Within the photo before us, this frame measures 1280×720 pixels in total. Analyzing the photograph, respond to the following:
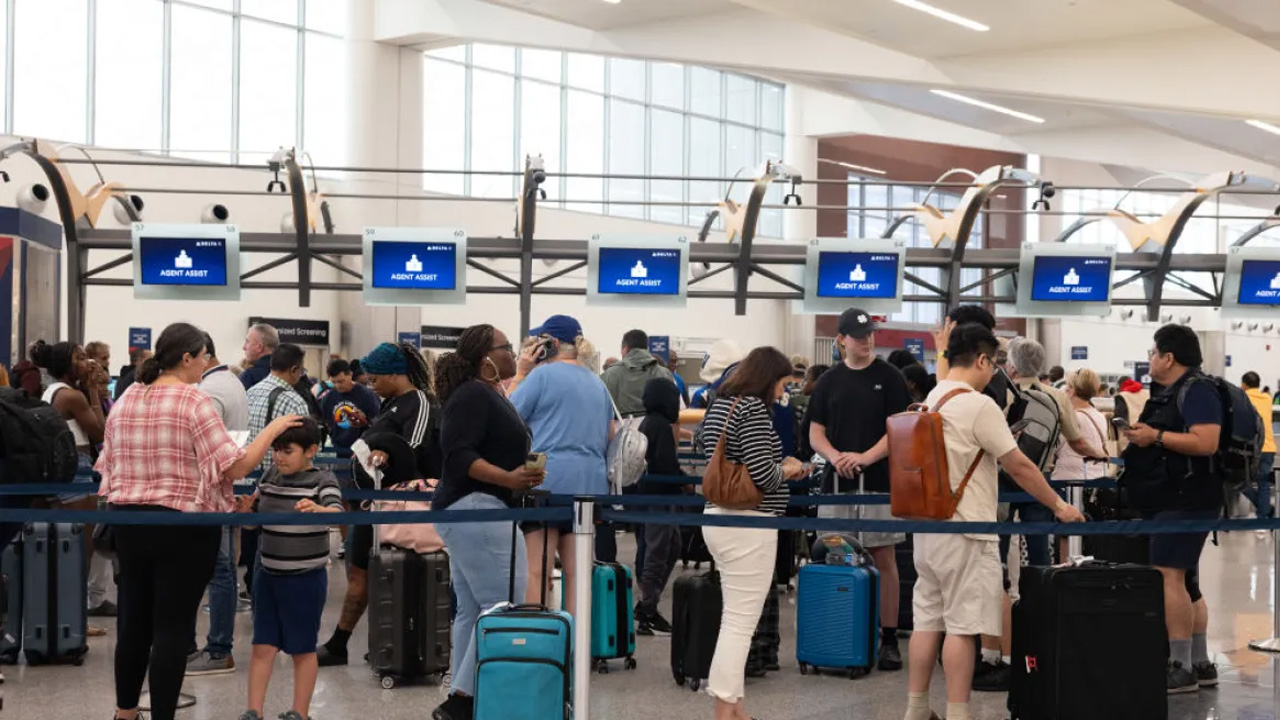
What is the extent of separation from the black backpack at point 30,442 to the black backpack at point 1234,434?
17.3 feet

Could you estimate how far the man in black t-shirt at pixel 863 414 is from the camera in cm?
759

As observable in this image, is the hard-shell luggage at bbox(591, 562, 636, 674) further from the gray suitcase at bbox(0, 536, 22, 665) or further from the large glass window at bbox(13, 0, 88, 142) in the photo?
the large glass window at bbox(13, 0, 88, 142)

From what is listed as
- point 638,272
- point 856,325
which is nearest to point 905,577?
point 856,325

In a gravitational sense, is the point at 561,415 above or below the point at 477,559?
above

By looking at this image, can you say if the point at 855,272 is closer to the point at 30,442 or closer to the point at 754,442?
the point at 30,442

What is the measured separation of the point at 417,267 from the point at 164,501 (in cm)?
1209

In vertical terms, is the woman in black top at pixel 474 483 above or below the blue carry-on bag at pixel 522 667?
above

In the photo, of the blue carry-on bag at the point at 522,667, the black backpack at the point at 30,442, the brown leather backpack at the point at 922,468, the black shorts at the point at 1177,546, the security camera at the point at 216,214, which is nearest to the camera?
the blue carry-on bag at the point at 522,667

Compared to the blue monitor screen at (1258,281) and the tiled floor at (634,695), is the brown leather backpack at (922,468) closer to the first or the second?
the tiled floor at (634,695)

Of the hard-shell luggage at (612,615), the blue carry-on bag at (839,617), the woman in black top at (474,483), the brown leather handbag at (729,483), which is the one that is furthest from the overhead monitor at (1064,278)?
the woman in black top at (474,483)

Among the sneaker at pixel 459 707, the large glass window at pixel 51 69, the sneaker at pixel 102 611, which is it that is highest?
the large glass window at pixel 51 69

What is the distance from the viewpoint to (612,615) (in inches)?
292

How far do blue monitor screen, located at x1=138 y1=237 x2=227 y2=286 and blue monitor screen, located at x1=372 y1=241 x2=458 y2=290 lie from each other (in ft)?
5.81

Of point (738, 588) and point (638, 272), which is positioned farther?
point (638, 272)
